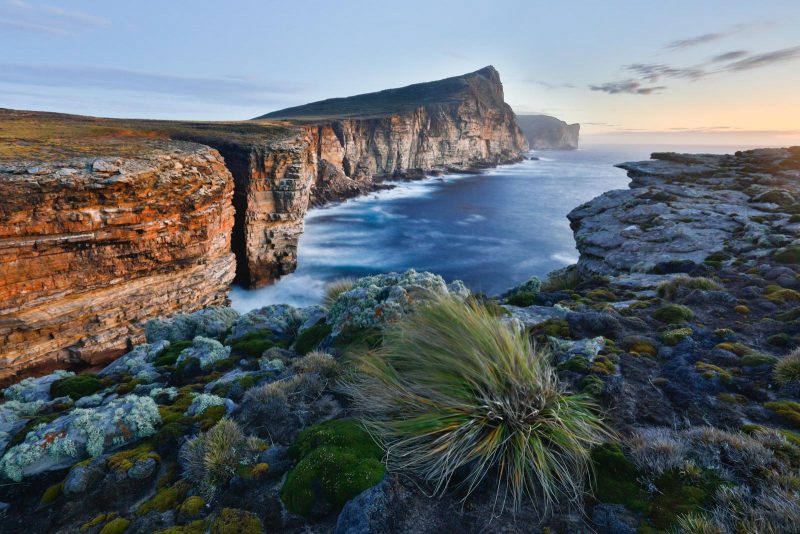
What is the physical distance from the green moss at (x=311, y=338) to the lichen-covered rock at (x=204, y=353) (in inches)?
59.3

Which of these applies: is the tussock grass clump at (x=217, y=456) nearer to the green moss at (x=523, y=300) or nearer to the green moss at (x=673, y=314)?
the green moss at (x=523, y=300)

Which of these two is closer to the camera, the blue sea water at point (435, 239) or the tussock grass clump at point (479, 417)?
the tussock grass clump at point (479, 417)

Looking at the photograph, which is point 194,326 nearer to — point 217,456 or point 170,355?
point 170,355

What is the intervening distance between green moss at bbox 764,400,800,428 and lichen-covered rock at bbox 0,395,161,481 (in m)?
7.21

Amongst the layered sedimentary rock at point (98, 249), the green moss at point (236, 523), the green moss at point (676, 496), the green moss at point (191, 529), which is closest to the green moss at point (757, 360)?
the green moss at point (676, 496)

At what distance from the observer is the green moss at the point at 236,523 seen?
298 centimetres

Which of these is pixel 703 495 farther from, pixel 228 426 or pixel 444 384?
pixel 228 426

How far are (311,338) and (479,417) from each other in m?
5.45

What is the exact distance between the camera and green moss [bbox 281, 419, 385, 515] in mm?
3148

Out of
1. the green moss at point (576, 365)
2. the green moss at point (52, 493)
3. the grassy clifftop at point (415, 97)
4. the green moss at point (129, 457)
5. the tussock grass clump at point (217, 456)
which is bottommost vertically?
the green moss at point (52, 493)

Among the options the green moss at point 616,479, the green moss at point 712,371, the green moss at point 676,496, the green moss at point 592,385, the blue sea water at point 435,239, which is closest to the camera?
the green moss at point 676,496

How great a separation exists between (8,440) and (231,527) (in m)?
4.85

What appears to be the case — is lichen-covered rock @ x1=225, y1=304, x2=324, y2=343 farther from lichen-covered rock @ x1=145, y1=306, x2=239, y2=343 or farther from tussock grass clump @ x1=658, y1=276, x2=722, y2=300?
tussock grass clump @ x1=658, y1=276, x2=722, y2=300

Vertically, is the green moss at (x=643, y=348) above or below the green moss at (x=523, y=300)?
above
